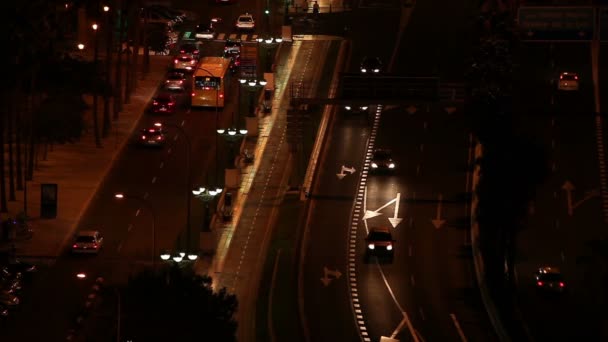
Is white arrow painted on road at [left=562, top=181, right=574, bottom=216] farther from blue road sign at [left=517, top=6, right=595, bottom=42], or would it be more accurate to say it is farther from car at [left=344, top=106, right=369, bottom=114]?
car at [left=344, top=106, right=369, bottom=114]

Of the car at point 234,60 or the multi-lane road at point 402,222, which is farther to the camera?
the car at point 234,60

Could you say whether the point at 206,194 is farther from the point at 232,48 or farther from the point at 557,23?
the point at 232,48

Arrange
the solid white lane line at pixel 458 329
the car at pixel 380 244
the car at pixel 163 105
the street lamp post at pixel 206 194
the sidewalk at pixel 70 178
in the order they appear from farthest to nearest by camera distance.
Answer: the car at pixel 163 105 < the sidewalk at pixel 70 178 < the car at pixel 380 244 < the street lamp post at pixel 206 194 < the solid white lane line at pixel 458 329

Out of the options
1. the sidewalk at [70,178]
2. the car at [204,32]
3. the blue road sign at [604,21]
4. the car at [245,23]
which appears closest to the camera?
the sidewalk at [70,178]

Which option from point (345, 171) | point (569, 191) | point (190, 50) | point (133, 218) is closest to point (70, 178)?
point (133, 218)

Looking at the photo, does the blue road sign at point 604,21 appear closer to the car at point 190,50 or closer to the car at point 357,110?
the car at point 357,110

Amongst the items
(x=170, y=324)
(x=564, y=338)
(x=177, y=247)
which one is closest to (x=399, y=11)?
(x=177, y=247)

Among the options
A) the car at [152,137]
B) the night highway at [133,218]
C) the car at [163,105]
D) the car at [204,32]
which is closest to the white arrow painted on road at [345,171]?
the night highway at [133,218]
